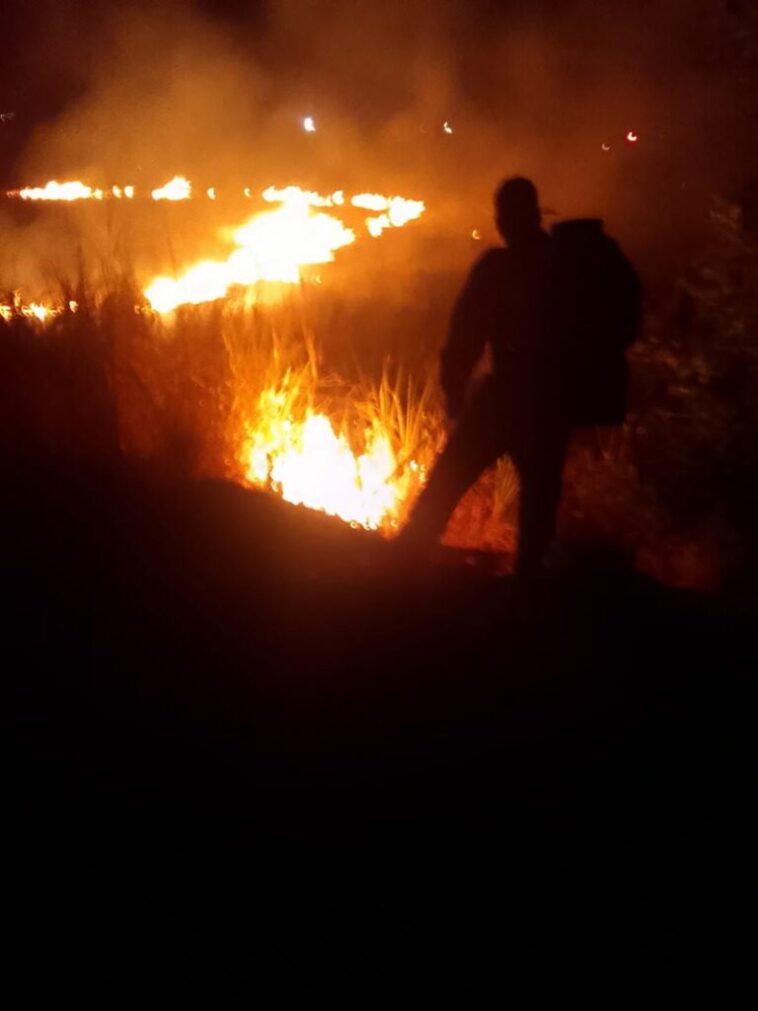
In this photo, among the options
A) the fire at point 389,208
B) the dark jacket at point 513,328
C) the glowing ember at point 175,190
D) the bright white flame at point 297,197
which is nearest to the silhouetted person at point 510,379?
the dark jacket at point 513,328

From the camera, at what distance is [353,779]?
2971 millimetres

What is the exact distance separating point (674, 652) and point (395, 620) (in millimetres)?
989

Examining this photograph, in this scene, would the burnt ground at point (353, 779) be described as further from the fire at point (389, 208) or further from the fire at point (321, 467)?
the fire at point (389, 208)

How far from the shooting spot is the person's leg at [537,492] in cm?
431

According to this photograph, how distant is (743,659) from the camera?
12.5 feet

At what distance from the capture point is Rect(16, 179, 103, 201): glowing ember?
16.4 meters

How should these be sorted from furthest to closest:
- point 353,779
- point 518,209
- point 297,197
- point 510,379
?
1. point 297,197
2. point 510,379
3. point 518,209
4. point 353,779

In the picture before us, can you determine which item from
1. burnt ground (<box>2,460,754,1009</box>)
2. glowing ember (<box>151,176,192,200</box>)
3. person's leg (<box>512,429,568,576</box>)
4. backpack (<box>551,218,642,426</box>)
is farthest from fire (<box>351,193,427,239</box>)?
burnt ground (<box>2,460,754,1009</box>)

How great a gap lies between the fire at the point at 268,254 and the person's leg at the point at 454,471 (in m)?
2.99

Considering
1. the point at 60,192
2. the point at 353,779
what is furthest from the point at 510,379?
the point at 60,192

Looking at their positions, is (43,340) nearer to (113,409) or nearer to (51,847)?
(113,409)

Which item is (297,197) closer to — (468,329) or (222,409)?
(222,409)

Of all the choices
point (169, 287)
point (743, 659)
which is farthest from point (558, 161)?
point (743, 659)

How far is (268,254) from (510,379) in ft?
24.1
